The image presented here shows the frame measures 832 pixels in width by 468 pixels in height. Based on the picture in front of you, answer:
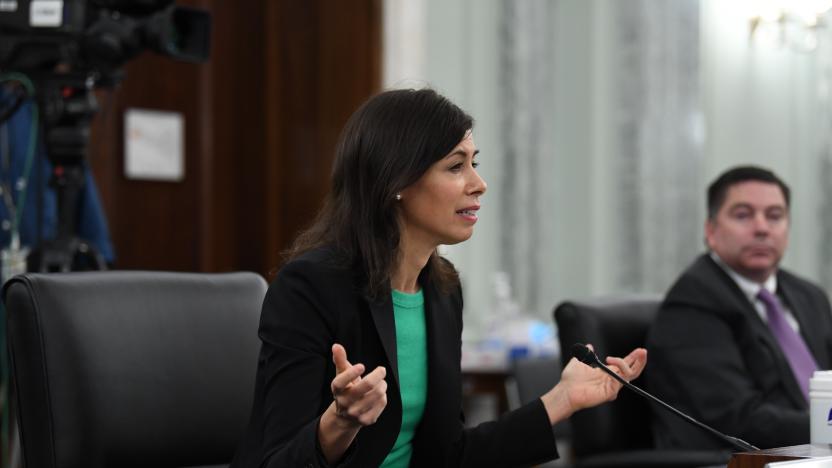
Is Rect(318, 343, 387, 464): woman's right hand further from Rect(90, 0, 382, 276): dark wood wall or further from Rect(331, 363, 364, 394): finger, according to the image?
Rect(90, 0, 382, 276): dark wood wall

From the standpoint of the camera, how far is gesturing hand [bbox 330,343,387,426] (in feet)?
4.57

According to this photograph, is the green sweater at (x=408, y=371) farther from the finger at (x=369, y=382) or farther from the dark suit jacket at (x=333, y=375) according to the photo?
the finger at (x=369, y=382)

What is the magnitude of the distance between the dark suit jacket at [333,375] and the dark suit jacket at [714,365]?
2.87 ft

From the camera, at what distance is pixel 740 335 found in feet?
9.11

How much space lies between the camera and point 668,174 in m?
5.52

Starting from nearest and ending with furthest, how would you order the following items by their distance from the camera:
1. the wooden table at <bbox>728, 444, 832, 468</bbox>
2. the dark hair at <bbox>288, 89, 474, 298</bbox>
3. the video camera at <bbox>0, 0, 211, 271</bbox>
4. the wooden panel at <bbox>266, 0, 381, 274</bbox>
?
1. the wooden table at <bbox>728, 444, 832, 468</bbox>
2. the dark hair at <bbox>288, 89, 474, 298</bbox>
3. the video camera at <bbox>0, 0, 211, 271</bbox>
4. the wooden panel at <bbox>266, 0, 381, 274</bbox>

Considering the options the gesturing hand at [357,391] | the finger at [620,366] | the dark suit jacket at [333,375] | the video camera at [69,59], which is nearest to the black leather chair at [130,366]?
the dark suit jacket at [333,375]

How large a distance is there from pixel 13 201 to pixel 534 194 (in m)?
Answer: 2.82

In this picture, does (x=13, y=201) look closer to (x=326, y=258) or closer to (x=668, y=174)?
(x=326, y=258)

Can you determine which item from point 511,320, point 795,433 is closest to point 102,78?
point 795,433

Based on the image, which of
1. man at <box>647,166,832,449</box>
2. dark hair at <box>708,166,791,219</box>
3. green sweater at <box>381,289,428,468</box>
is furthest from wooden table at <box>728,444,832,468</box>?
dark hair at <box>708,166,791,219</box>

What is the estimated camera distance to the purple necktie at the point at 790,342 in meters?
2.83

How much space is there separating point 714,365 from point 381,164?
119 centimetres

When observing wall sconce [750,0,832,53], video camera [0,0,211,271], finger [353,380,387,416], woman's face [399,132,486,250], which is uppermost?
wall sconce [750,0,832,53]
